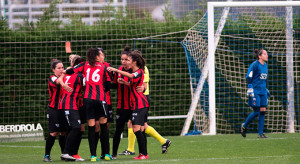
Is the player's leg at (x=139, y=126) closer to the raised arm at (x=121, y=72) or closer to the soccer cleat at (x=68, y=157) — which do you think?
the raised arm at (x=121, y=72)

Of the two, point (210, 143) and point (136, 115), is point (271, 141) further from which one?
point (136, 115)

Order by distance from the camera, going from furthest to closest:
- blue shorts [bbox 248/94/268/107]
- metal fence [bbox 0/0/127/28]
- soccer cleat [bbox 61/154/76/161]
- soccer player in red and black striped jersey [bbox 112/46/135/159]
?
metal fence [bbox 0/0/127/28] < blue shorts [bbox 248/94/268/107] < soccer player in red and black striped jersey [bbox 112/46/135/159] < soccer cleat [bbox 61/154/76/161]

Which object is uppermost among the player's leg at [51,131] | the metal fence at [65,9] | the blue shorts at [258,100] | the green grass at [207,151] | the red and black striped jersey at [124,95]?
the metal fence at [65,9]

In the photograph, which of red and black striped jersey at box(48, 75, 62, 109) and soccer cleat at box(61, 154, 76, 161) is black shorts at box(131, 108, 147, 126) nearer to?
soccer cleat at box(61, 154, 76, 161)

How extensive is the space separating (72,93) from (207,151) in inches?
106

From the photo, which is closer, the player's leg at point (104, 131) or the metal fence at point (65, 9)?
the player's leg at point (104, 131)

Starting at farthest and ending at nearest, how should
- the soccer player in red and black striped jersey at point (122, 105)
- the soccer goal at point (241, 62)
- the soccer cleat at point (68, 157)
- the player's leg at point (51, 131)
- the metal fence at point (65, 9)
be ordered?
the metal fence at point (65, 9) < the soccer goal at point (241, 62) < the soccer player in red and black striped jersey at point (122, 105) < the player's leg at point (51, 131) < the soccer cleat at point (68, 157)

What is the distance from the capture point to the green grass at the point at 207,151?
712cm

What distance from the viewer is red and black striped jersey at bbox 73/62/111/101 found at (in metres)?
7.41

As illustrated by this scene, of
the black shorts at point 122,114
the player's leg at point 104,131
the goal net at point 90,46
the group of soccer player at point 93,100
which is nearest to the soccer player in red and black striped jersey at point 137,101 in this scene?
the group of soccer player at point 93,100

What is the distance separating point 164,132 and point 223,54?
9.23 ft

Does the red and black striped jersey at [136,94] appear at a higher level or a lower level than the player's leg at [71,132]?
higher

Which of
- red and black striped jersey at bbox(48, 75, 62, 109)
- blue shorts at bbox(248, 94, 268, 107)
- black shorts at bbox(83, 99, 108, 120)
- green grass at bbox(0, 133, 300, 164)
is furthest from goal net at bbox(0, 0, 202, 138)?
black shorts at bbox(83, 99, 108, 120)

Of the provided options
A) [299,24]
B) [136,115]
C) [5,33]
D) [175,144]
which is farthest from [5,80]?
[299,24]
